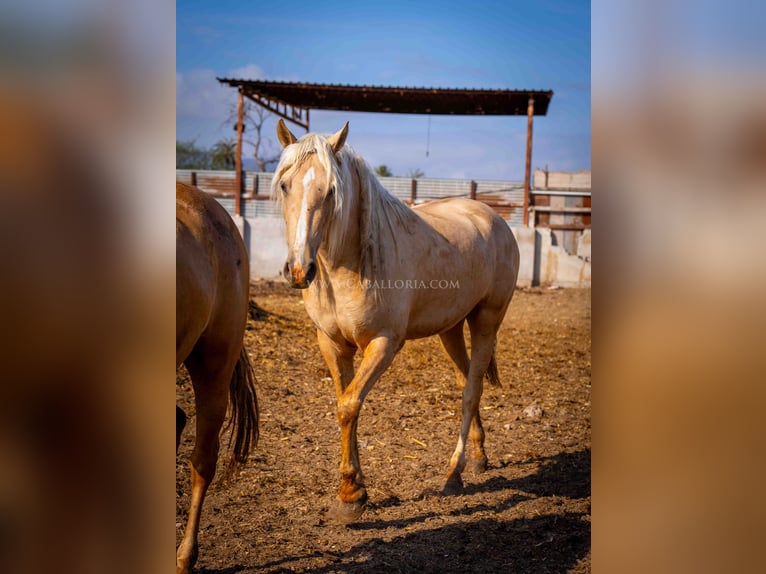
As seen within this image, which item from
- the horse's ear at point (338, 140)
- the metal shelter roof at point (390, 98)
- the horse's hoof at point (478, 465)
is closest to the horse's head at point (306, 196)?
the horse's ear at point (338, 140)

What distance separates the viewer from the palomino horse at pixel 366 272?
275 centimetres

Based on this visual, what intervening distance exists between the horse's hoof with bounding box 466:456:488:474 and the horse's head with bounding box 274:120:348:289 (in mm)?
1929

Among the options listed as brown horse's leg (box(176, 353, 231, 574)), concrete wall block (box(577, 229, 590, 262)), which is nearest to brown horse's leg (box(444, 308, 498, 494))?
brown horse's leg (box(176, 353, 231, 574))

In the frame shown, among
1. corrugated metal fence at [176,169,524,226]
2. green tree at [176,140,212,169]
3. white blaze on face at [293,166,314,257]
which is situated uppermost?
green tree at [176,140,212,169]

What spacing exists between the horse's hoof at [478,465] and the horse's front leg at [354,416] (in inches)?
39.2

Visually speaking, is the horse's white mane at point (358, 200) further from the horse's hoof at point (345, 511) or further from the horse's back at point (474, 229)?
the horse's hoof at point (345, 511)

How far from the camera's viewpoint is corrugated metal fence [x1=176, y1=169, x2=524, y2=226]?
45.2 ft

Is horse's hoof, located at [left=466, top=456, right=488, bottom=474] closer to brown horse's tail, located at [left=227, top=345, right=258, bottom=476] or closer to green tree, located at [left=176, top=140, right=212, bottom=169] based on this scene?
brown horse's tail, located at [left=227, top=345, right=258, bottom=476]
